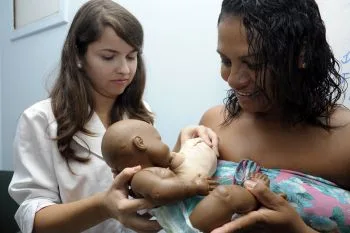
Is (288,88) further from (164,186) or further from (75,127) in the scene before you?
(75,127)

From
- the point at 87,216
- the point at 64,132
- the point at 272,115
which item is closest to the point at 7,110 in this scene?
the point at 64,132

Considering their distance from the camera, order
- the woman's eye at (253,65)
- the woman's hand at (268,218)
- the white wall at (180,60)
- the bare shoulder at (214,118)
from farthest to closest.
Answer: the white wall at (180,60) < the bare shoulder at (214,118) < the woman's eye at (253,65) < the woman's hand at (268,218)

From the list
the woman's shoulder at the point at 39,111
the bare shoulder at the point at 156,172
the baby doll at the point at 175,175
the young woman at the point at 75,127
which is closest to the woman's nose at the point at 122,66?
the young woman at the point at 75,127

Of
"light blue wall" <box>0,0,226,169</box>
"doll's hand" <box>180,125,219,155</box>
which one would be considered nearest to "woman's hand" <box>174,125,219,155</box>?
"doll's hand" <box>180,125,219,155</box>

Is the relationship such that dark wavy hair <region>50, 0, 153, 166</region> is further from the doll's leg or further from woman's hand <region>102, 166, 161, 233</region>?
the doll's leg

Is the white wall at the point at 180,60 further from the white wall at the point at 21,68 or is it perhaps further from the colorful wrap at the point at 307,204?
the colorful wrap at the point at 307,204

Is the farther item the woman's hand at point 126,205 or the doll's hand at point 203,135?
the doll's hand at point 203,135

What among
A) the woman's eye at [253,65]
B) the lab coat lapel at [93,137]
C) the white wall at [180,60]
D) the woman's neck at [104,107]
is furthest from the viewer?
the white wall at [180,60]

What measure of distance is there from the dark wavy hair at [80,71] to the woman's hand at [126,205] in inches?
12.7

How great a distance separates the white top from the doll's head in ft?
1.07

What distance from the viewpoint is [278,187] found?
0.79 metres

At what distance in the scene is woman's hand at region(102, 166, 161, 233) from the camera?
763 millimetres

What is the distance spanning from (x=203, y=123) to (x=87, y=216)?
16.0 inches

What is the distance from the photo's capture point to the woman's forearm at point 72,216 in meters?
0.93
